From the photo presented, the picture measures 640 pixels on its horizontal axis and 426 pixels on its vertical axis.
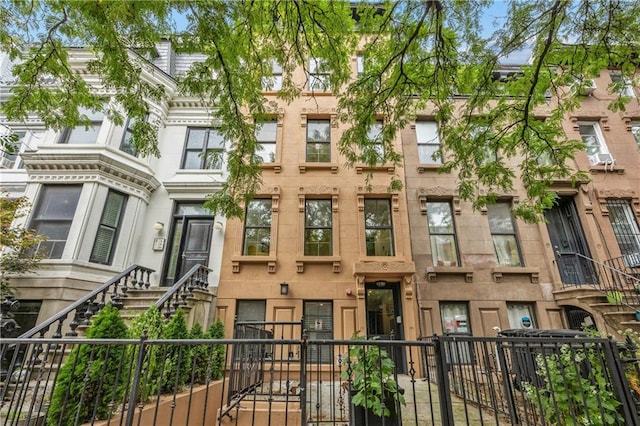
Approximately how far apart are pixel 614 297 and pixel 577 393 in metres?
5.19

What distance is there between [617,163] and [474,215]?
5.26 m

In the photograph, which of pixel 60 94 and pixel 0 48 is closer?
pixel 0 48

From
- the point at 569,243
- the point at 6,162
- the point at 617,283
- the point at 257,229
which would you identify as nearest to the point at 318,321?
the point at 257,229

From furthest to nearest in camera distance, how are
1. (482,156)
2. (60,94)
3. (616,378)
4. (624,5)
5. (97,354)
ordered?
(482,156)
(60,94)
(624,5)
(97,354)
(616,378)

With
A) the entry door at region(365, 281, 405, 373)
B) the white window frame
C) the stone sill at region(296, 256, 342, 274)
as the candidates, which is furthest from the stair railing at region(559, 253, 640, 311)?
the stone sill at region(296, 256, 342, 274)

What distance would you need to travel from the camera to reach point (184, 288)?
650cm

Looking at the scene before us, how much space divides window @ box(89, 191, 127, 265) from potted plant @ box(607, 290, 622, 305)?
12664mm

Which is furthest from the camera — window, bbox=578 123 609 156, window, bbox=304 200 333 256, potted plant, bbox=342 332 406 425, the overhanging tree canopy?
window, bbox=578 123 609 156

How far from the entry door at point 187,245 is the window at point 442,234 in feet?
22.1

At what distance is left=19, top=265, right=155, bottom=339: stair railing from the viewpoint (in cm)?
456

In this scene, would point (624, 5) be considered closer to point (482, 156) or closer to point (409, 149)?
point (482, 156)

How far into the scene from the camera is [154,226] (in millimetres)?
8250

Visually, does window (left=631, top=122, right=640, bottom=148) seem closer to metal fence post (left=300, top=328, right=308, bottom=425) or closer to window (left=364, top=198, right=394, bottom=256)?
window (left=364, top=198, right=394, bottom=256)

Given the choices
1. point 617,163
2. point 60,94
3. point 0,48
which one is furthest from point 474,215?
point 0,48
